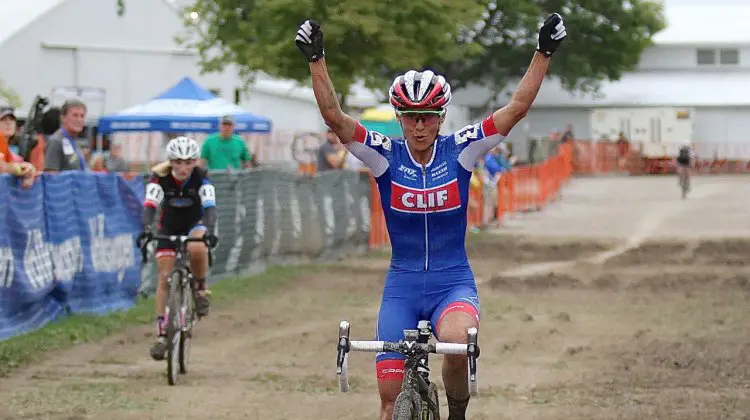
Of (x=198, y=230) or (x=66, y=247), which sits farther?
(x=66, y=247)

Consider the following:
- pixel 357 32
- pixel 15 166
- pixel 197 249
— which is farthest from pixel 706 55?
pixel 197 249

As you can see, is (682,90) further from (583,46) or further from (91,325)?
(91,325)

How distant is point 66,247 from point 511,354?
4617 mm

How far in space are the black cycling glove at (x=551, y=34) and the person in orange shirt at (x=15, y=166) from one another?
684cm

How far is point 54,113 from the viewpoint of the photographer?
14852 millimetres

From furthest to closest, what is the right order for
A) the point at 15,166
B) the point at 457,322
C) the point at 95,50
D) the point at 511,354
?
the point at 95,50
the point at 15,166
the point at 511,354
the point at 457,322

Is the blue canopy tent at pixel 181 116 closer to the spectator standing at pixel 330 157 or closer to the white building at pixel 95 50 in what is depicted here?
the spectator standing at pixel 330 157

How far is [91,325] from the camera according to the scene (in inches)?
551

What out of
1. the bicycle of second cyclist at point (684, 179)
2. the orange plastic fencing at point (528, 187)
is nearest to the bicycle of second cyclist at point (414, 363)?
the orange plastic fencing at point (528, 187)

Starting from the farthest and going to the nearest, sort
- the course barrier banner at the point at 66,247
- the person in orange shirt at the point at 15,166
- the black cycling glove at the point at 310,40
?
1. the course barrier banner at the point at 66,247
2. the person in orange shirt at the point at 15,166
3. the black cycling glove at the point at 310,40

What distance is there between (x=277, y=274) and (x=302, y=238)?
1.76m

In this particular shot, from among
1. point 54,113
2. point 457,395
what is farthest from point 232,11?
point 457,395

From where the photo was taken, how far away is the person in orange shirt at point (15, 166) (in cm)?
1259

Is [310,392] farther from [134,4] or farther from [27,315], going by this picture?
[134,4]
